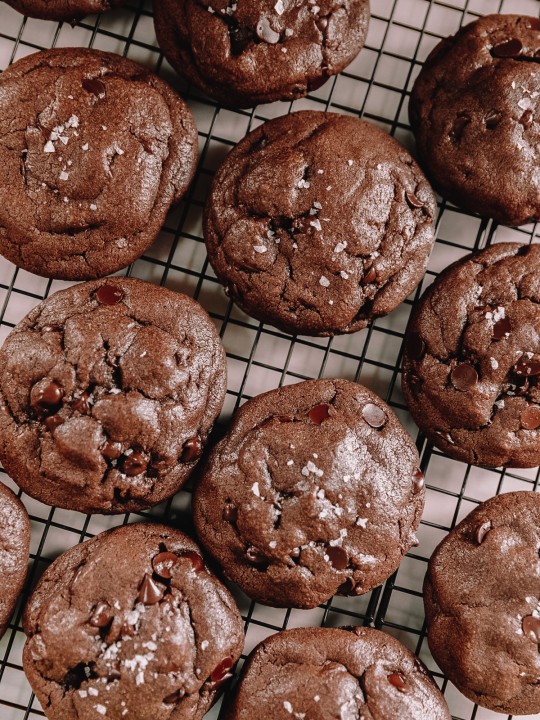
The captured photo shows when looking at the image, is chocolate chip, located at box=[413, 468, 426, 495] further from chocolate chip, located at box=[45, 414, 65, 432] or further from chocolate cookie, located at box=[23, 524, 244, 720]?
chocolate chip, located at box=[45, 414, 65, 432]

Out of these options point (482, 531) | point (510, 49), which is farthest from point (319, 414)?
point (510, 49)

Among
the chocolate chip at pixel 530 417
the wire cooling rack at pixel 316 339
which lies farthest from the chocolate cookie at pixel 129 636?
the chocolate chip at pixel 530 417

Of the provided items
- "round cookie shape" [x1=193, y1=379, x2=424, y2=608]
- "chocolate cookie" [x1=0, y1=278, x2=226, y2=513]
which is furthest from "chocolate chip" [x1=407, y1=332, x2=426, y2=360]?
"chocolate cookie" [x1=0, y1=278, x2=226, y2=513]

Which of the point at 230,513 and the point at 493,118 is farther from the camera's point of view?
the point at 493,118

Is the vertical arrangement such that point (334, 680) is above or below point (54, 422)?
below

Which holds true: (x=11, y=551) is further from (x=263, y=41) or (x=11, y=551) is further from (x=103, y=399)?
(x=263, y=41)

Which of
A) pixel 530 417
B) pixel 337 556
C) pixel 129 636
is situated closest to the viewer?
pixel 129 636

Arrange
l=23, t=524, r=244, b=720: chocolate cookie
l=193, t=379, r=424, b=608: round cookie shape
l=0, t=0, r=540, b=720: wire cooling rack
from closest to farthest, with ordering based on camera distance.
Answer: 1. l=23, t=524, r=244, b=720: chocolate cookie
2. l=193, t=379, r=424, b=608: round cookie shape
3. l=0, t=0, r=540, b=720: wire cooling rack
